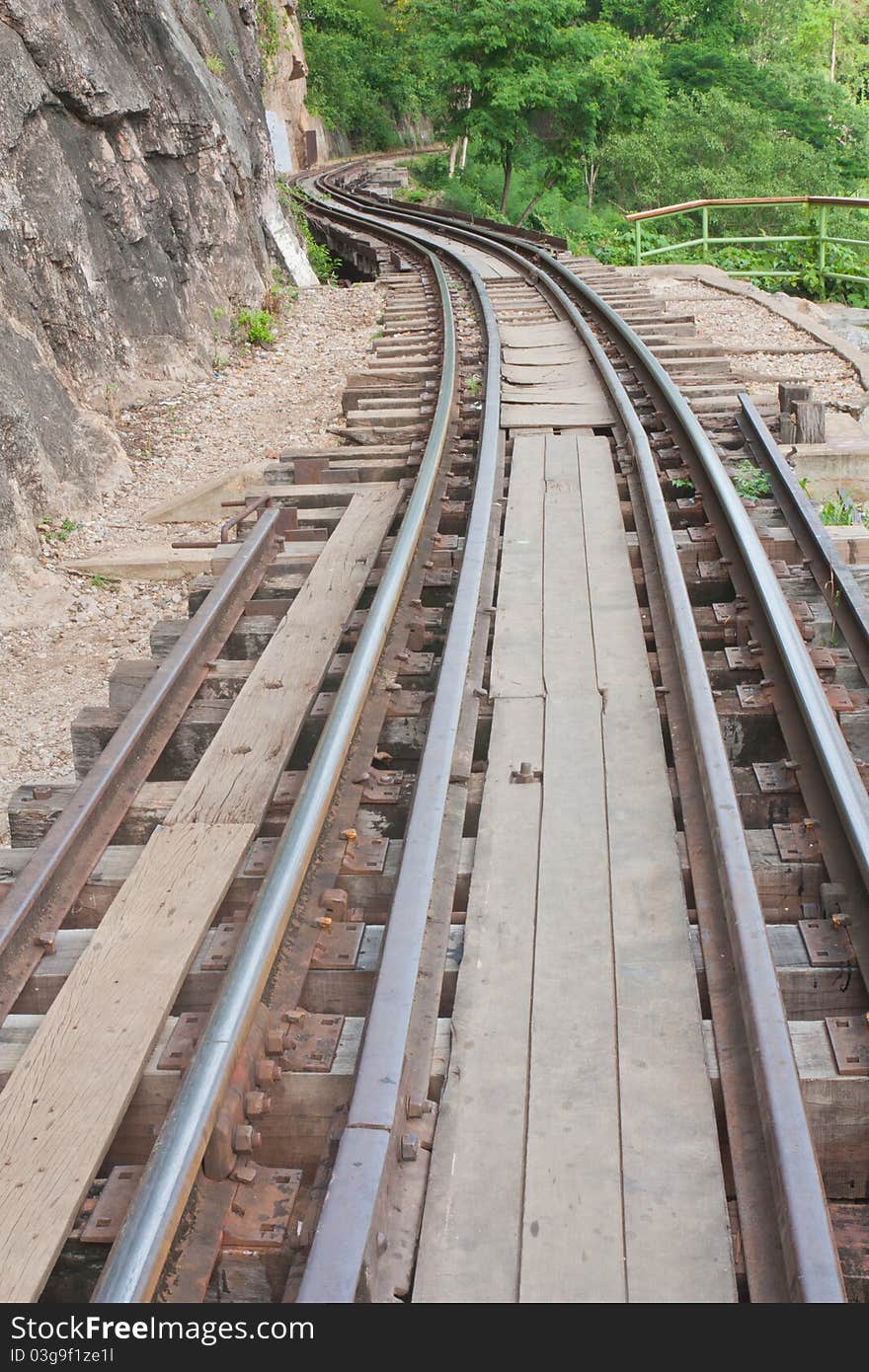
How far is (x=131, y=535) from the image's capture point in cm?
816

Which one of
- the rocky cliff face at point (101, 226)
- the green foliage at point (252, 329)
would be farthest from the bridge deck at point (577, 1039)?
the green foliage at point (252, 329)

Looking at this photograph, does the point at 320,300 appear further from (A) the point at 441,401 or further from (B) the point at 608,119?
(B) the point at 608,119

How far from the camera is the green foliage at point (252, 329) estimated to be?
13258 mm

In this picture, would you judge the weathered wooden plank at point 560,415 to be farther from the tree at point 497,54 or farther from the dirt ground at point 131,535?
the tree at point 497,54

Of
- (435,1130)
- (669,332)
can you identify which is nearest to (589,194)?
(669,332)

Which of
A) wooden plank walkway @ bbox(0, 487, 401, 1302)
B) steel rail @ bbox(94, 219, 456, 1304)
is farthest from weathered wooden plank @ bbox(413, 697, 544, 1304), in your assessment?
wooden plank walkway @ bbox(0, 487, 401, 1302)

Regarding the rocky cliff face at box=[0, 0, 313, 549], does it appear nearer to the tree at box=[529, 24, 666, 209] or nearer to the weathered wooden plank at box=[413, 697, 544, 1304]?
the weathered wooden plank at box=[413, 697, 544, 1304]

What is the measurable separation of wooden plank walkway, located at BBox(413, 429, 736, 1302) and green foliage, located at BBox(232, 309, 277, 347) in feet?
33.2

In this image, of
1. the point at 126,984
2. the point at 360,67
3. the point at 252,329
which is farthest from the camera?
the point at 360,67

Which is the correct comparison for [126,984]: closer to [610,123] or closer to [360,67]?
[610,123]

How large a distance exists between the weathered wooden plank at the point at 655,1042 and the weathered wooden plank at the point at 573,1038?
0.10 ft

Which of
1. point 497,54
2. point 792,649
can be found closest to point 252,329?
point 792,649

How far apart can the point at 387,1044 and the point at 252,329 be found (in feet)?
39.6

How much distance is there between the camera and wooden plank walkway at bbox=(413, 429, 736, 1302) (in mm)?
2031
